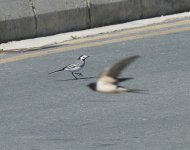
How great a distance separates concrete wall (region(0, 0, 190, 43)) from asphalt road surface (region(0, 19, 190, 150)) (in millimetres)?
843

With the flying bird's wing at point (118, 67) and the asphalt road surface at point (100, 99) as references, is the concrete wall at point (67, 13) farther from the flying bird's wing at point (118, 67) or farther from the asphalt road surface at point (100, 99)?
the flying bird's wing at point (118, 67)

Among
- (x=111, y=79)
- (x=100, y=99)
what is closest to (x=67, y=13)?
(x=100, y=99)

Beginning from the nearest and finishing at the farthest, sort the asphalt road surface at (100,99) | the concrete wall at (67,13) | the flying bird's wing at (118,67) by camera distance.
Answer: the flying bird's wing at (118,67) < the asphalt road surface at (100,99) < the concrete wall at (67,13)

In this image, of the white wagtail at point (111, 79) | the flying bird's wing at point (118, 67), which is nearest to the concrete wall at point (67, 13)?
the white wagtail at point (111, 79)

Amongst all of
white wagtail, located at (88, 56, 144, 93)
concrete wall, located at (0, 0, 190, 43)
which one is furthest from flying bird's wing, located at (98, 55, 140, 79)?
concrete wall, located at (0, 0, 190, 43)

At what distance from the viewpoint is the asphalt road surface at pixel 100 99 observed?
1015 centimetres

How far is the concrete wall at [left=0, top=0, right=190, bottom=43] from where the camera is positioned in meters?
16.8

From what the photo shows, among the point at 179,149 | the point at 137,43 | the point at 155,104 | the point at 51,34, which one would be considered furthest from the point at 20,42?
the point at 179,149

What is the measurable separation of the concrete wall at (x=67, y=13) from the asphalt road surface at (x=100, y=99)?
843 millimetres

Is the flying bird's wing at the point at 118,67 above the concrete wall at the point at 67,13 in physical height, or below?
above

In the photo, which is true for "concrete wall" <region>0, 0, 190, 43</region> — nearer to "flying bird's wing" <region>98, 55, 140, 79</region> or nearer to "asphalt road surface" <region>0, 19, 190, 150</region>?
"asphalt road surface" <region>0, 19, 190, 150</region>

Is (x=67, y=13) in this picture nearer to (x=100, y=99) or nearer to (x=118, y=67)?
(x=100, y=99)

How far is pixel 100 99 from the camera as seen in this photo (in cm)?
1241

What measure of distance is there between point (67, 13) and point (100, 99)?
532cm
